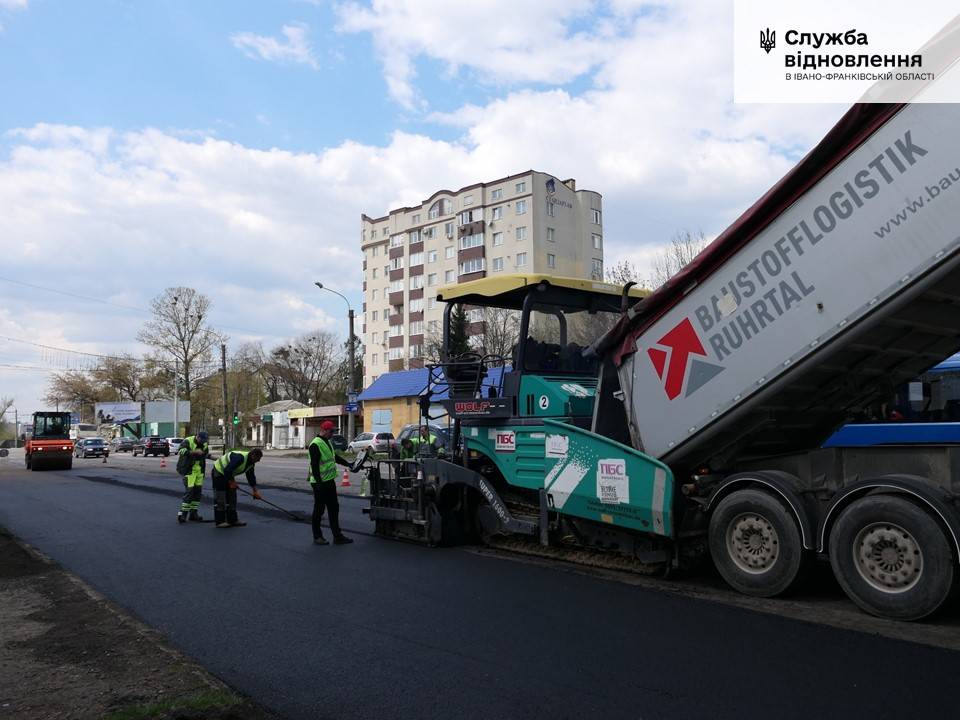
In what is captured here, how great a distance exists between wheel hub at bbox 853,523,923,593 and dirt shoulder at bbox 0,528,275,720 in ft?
13.4

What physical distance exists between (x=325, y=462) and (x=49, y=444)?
88.0 ft

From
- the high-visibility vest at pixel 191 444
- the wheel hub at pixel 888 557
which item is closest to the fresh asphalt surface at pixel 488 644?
the wheel hub at pixel 888 557

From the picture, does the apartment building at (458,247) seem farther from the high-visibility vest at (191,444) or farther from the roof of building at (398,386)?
the high-visibility vest at (191,444)

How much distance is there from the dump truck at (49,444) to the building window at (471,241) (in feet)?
122

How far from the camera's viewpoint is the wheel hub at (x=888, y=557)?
16.9 feet

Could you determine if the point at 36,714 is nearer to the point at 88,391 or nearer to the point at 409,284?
the point at 409,284

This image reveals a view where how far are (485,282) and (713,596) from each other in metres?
3.95

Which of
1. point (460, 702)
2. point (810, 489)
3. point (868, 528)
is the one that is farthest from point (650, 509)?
point (460, 702)

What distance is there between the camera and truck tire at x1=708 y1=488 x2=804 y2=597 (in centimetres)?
584

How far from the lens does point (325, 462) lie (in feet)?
32.4

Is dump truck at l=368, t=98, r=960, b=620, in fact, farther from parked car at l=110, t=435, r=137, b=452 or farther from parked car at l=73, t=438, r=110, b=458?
parked car at l=110, t=435, r=137, b=452

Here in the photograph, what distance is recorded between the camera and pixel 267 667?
15.8 feet

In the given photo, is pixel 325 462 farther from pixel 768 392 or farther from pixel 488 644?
pixel 768 392

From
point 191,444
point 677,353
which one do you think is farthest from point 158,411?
point 677,353
